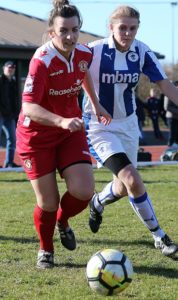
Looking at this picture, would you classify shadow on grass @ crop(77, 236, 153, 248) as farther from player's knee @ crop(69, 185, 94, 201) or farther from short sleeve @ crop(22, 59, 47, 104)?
short sleeve @ crop(22, 59, 47, 104)

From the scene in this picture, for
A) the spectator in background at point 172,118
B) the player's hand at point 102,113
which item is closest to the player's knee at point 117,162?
the player's hand at point 102,113

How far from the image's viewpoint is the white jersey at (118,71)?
5590mm

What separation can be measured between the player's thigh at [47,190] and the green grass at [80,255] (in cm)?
52

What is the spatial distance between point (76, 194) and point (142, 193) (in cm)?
69

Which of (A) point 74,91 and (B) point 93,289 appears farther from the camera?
(A) point 74,91

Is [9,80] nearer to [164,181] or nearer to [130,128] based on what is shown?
[164,181]

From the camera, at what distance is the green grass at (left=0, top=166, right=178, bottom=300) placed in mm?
4285

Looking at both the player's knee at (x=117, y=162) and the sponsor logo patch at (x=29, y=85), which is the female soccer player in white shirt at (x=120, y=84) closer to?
the player's knee at (x=117, y=162)

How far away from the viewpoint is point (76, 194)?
481 cm

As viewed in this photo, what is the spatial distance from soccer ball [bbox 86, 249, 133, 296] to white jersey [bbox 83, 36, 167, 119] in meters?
1.80

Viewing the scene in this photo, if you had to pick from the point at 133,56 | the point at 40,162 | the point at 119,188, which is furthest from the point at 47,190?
the point at 133,56

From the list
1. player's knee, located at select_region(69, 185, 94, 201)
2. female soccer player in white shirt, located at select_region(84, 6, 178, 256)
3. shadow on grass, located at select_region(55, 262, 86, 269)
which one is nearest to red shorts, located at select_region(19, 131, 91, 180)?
player's knee, located at select_region(69, 185, 94, 201)

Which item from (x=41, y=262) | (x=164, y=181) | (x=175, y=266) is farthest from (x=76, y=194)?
(x=164, y=181)

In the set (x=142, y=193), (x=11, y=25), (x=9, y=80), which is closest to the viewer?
(x=142, y=193)
